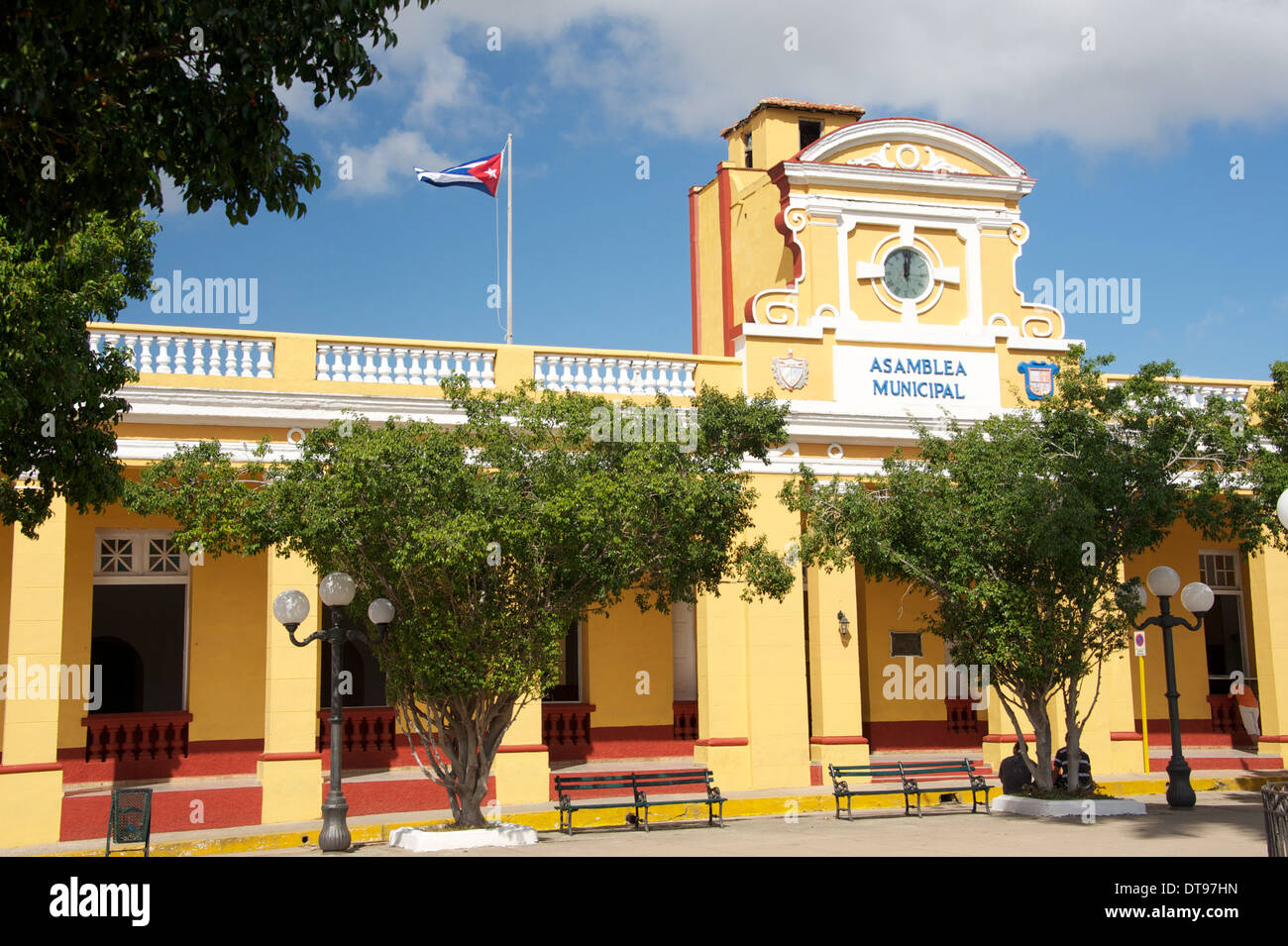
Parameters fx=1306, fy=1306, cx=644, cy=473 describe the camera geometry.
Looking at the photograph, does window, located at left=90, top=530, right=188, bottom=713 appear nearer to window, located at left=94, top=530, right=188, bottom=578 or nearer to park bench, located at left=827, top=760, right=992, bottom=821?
window, located at left=94, top=530, right=188, bottom=578

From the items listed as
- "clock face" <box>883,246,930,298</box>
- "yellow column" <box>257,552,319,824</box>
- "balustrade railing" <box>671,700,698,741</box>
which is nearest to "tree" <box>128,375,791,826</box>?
"yellow column" <box>257,552,319,824</box>

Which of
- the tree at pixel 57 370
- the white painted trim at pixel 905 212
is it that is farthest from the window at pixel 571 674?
the tree at pixel 57 370

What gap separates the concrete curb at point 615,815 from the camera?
51.4 feet

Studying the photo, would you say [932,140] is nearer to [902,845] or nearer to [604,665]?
[604,665]

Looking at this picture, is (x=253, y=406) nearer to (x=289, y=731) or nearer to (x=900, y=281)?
(x=289, y=731)

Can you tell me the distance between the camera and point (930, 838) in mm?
14570

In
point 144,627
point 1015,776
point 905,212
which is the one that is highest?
point 905,212

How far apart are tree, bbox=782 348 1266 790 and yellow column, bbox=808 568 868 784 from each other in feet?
12.2

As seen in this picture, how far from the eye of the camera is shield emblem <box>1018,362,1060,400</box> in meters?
21.8

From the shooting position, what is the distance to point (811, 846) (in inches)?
548

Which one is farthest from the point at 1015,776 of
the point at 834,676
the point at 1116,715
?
the point at 1116,715

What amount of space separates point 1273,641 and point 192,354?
1816 centimetres

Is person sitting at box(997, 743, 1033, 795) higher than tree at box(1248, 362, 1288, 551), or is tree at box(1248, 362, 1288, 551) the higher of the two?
tree at box(1248, 362, 1288, 551)

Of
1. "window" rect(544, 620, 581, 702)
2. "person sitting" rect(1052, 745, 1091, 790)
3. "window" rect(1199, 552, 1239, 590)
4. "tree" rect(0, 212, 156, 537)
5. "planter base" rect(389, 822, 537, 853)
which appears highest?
"tree" rect(0, 212, 156, 537)
